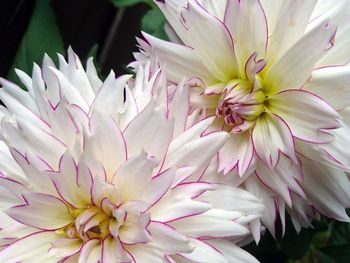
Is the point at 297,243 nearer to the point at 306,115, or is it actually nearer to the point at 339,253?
the point at 339,253

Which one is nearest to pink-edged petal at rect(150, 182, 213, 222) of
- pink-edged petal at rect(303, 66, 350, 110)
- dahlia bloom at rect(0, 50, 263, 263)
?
dahlia bloom at rect(0, 50, 263, 263)

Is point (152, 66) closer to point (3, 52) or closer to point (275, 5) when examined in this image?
point (275, 5)

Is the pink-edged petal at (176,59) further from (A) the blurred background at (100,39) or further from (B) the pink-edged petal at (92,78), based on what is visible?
(A) the blurred background at (100,39)

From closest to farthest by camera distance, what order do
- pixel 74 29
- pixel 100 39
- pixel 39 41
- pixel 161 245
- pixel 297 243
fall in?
pixel 161 245, pixel 297 243, pixel 39 41, pixel 74 29, pixel 100 39

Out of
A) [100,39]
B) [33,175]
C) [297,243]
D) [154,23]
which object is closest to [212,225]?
[33,175]

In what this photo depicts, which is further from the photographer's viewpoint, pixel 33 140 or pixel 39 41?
pixel 39 41

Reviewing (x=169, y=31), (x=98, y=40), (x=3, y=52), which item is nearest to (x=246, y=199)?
(x=169, y=31)
